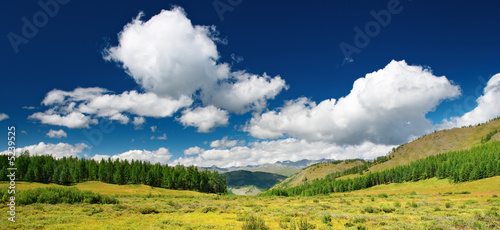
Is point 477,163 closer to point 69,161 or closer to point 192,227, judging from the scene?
point 192,227

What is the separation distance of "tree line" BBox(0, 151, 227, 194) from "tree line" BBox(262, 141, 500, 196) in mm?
54214

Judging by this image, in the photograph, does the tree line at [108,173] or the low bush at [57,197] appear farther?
the tree line at [108,173]

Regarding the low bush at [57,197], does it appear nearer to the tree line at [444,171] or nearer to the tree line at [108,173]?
the tree line at [108,173]

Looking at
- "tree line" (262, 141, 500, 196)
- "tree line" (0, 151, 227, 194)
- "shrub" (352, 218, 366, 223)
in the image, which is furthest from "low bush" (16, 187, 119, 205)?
"tree line" (262, 141, 500, 196)

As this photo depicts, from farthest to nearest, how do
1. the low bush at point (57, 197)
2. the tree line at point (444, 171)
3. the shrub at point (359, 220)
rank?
the tree line at point (444, 171) < the low bush at point (57, 197) < the shrub at point (359, 220)

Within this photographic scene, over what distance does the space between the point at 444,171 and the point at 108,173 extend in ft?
623

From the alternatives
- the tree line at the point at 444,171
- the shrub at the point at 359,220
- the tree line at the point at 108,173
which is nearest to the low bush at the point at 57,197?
the shrub at the point at 359,220

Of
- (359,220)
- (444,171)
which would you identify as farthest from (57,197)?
(444,171)

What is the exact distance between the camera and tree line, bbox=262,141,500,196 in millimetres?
106625

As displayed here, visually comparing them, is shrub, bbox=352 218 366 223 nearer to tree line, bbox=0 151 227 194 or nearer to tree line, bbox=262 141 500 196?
tree line, bbox=0 151 227 194

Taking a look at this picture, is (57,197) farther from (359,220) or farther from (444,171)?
(444,171)

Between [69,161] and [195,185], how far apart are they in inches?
Answer: 2640

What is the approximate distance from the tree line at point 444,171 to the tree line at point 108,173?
2134 inches

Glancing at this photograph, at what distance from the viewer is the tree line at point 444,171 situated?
106625 millimetres
